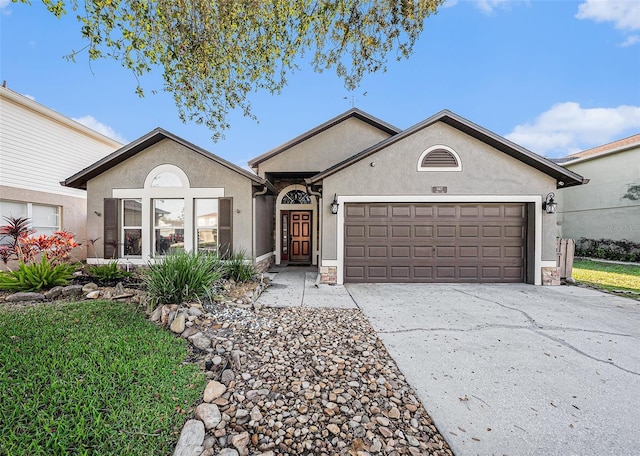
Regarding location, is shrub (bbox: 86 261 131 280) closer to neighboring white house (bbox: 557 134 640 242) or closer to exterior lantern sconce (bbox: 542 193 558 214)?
exterior lantern sconce (bbox: 542 193 558 214)

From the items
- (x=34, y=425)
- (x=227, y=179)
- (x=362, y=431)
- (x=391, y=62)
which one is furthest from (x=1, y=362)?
(x=391, y=62)

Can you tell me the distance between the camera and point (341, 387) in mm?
2807

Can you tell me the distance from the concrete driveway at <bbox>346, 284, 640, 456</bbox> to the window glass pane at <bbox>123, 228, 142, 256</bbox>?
709 centimetres

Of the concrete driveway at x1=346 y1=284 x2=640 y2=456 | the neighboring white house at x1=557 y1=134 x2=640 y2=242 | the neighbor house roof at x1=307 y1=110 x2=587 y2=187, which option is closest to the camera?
the concrete driveway at x1=346 y1=284 x2=640 y2=456

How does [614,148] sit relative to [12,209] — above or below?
above

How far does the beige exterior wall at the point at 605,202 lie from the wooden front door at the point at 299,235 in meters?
15.9

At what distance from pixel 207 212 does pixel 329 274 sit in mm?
4228

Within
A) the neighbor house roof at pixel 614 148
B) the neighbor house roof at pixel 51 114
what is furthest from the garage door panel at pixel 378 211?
the neighbor house roof at pixel 614 148

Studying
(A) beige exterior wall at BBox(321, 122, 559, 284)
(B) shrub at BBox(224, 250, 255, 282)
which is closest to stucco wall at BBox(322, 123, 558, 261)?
(A) beige exterior wall at BBox(321, 122, 559, 284)

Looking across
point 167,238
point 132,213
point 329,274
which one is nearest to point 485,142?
point 329,274

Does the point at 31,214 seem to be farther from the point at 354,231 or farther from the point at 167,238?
the point at 354,231

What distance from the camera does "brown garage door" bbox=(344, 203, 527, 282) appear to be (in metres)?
7.91

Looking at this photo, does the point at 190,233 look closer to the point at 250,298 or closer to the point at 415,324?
the point at 250,298

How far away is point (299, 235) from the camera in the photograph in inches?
460
